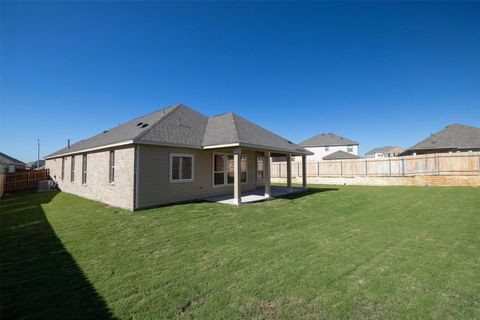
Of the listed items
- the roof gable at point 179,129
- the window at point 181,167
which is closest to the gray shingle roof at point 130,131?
the roof gable at point 179,129

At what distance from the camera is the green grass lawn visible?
2.76 meters

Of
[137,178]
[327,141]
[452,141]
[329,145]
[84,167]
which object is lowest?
[137,178]

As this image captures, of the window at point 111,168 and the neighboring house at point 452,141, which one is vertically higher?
the neighboring house at point 452,141

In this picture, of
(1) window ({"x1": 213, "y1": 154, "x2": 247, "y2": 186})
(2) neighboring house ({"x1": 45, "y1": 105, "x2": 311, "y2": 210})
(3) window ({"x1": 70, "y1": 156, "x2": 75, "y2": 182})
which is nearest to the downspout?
(2) neighboring house ({"x1": 45, "y1": 105, "x2": 311, "y2": 210})

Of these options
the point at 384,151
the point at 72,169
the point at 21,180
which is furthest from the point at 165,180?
the point at 384,151

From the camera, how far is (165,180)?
986 cm

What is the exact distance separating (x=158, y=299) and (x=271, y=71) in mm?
15978

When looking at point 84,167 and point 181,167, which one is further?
point 84,167

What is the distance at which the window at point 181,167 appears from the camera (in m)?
10.2

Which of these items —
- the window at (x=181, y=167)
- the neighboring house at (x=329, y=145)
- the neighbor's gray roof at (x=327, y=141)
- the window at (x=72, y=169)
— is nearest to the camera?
the window at (x=181, y=167)

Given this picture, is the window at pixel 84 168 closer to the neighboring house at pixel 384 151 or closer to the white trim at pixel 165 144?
the white trim at pixel 165 144

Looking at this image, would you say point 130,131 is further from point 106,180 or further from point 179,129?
point 106,180

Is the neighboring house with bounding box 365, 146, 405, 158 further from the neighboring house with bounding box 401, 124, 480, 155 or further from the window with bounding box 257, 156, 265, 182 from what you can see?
the window with bounding box 257, 156, 265, 182

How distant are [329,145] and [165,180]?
3972 centimetres
